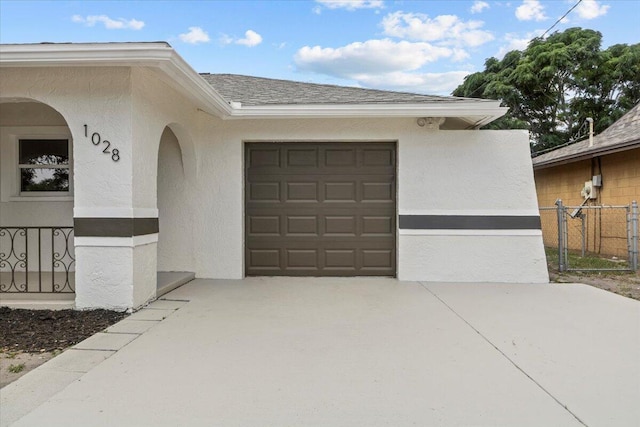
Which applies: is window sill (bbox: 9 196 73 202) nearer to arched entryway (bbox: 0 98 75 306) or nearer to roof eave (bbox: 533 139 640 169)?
arched entryway (bbox: 0 98 75 306)

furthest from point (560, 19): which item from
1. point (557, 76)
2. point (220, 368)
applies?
point (220, 368)

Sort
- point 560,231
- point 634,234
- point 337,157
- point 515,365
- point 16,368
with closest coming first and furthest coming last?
point 16,368 < point 515,365 < point 337,157 < point 560,231 < point 634,234

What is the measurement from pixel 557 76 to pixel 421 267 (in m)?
19.1

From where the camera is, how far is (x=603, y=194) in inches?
427

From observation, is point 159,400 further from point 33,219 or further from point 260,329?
point 33,219

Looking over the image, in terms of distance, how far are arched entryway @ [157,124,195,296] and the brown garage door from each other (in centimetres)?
103

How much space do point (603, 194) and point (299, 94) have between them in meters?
8.50

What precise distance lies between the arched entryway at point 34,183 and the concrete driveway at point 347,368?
292 centimetres

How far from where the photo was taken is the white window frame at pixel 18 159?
22.2 ft

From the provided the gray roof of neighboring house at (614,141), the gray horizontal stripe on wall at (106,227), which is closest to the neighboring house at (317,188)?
the gray horizontal stripe on wall at (106,227)

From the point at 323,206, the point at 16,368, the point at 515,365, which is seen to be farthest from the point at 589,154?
the point at 16,368

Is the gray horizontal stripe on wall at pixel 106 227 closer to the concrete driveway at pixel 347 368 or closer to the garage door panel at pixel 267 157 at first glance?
the concrete driveway at pixel 347 368

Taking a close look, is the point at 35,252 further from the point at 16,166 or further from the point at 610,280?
the point at 610,280

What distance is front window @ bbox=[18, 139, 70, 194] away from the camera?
22.6 ft
